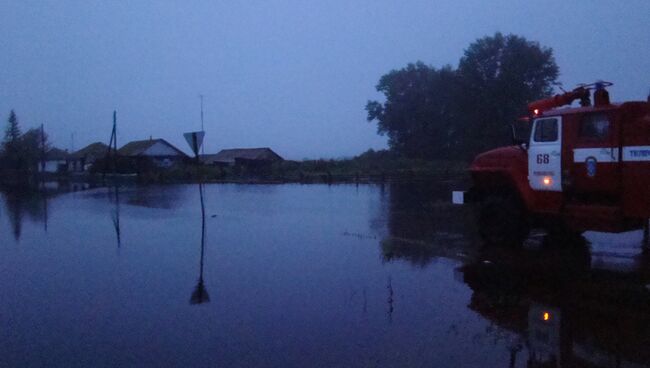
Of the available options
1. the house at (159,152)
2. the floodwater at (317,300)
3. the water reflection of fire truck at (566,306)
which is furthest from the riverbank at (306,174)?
the water reflection of fire truck at (566,306)

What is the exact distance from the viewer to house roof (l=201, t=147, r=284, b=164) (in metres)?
66.7

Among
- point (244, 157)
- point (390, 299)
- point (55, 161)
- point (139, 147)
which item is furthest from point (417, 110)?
point (390, 299)

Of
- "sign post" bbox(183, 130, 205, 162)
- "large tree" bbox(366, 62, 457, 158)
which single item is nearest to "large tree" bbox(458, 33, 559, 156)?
"large tree" bbox(366, 62, 457, 158)

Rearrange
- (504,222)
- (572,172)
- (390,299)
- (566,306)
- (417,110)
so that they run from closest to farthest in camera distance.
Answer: (566,306) < (390,299) < (572,172) < (504,222) < (417,110)

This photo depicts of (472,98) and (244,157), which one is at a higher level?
(472,98)

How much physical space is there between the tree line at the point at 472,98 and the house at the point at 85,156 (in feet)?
134

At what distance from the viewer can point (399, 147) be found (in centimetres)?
6494

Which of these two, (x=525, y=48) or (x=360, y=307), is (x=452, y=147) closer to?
(x=525, y=48)

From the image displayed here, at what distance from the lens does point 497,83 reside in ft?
169

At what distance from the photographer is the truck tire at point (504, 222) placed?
11484 mm

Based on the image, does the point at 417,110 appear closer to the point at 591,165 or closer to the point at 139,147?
the point at 139,147

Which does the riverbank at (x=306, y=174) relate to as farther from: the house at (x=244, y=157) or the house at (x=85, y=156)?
the house at (x=85, y=156)

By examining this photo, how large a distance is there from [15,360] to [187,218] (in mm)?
12189

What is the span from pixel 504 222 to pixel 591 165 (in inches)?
85.4
